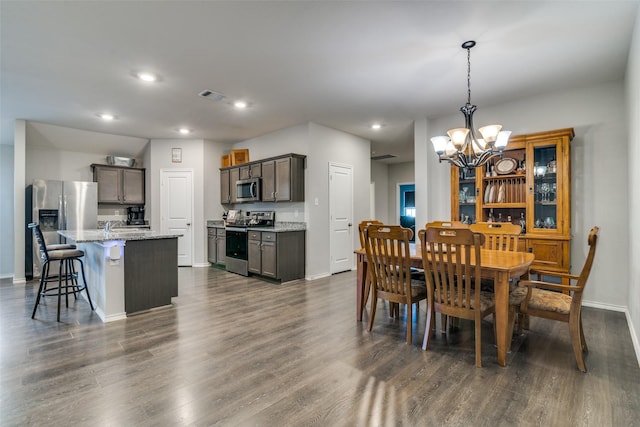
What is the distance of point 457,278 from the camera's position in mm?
2406

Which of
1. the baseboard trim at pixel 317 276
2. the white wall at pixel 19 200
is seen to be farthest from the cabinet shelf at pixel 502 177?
the white wall at pixel 19 200

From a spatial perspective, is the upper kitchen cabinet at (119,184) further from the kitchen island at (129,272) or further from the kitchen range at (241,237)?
the kitchen island at (129,272)

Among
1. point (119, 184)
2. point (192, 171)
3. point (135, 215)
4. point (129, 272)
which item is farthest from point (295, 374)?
point (119, 184)

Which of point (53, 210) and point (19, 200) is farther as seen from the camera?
point (53, 210)

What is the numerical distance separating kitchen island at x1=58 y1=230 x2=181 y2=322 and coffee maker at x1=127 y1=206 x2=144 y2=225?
2845 millimetres

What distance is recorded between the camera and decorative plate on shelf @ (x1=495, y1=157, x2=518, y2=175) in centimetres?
419

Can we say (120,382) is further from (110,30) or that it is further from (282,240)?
(282,240)

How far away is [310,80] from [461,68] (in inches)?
65.8

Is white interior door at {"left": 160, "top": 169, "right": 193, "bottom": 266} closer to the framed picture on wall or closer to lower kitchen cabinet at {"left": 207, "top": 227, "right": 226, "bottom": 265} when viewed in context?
the framed picture on wall

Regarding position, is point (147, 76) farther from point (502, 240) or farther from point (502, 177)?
point (502, 177)

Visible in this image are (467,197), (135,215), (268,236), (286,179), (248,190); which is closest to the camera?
(467,197)

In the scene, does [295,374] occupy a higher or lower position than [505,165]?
lower

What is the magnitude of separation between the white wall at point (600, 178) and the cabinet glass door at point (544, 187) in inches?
10.2

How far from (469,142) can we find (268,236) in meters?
3.27
